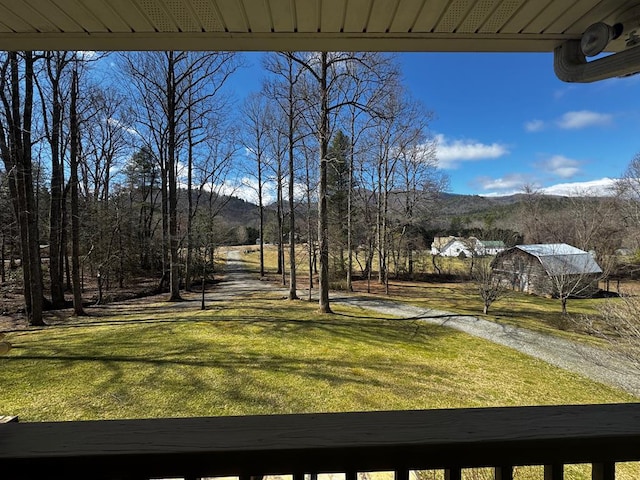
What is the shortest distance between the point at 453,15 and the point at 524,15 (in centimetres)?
30

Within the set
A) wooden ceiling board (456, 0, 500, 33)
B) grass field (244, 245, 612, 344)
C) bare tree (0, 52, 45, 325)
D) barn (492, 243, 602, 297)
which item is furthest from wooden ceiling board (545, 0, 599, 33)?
barn (492, 243, 602, 297)

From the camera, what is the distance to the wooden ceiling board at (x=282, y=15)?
117 centimetres

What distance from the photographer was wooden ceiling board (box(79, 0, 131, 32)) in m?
1.19

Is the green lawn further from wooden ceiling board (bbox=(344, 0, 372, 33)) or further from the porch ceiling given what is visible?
wooden ceiling board (bbox=(344, 0, 372, 33))

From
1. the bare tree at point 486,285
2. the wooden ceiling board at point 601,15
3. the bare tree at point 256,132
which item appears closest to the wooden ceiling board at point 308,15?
the wooden ceiling board at point 601,15

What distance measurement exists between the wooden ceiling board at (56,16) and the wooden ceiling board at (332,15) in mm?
1071

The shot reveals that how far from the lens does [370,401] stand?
4.09 meters

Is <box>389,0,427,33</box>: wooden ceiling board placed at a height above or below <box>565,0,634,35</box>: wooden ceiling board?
above

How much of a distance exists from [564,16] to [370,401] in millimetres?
→ 4249

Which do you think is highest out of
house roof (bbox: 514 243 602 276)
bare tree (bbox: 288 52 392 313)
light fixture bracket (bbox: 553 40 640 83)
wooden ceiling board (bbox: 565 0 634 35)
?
bare tree (bbox: 288 52 392 313)

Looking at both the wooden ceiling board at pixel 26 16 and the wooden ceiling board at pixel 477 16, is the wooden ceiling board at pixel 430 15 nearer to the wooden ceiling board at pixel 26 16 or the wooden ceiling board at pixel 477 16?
the wooden ceiling board at pixel 477 16

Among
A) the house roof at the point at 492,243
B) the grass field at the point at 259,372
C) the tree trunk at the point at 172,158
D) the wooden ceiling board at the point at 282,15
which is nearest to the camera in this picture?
the wooden ceiling board at the point at 282,15

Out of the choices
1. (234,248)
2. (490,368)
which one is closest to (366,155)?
(490,368)

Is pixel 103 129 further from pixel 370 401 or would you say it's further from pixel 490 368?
pixel 490 368
